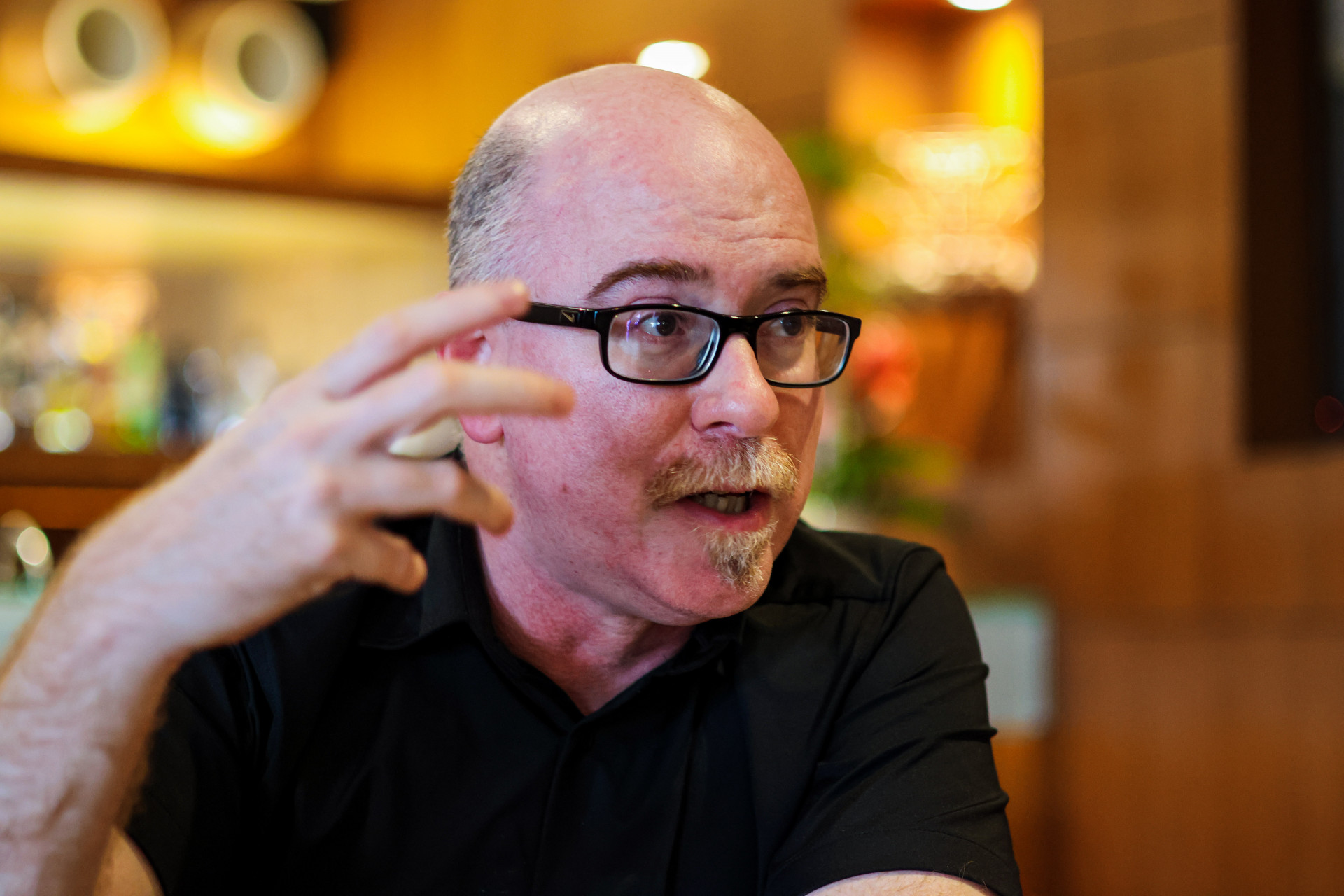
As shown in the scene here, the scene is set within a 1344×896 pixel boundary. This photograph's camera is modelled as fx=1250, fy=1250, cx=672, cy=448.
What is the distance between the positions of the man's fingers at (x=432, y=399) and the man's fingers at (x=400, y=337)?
0.04 ft

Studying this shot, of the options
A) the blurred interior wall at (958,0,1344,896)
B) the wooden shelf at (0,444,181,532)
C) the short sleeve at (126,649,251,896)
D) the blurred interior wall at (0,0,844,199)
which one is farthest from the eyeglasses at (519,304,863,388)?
the blurred interior wall at (0,0,844,199)

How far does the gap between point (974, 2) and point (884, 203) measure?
730mm

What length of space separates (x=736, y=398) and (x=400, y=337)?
38 centimetres

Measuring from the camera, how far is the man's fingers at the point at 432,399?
2.15 ft

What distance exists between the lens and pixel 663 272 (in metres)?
1.01

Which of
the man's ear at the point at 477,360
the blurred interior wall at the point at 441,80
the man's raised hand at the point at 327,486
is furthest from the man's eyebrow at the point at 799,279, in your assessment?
the blurred interior wall at the point at 441,80

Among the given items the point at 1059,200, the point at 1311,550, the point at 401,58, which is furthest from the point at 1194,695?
A: the point at 401,58

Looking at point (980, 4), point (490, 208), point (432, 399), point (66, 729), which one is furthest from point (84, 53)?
point (432, 399)

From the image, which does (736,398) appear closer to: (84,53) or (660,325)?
(660,325)

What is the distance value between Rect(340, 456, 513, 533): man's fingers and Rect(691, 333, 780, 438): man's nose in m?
0.36

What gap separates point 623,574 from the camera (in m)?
1.03

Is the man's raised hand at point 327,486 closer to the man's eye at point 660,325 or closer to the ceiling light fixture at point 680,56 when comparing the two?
the man's eye at point 660,325

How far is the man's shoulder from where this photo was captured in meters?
1.18

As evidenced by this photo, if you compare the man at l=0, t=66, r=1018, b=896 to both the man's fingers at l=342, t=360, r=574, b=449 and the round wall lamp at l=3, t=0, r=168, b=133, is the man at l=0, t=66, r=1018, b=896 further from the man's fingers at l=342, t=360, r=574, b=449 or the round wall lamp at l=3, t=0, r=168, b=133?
the round wall lamp at l=3, t=0, r=168, b=133
